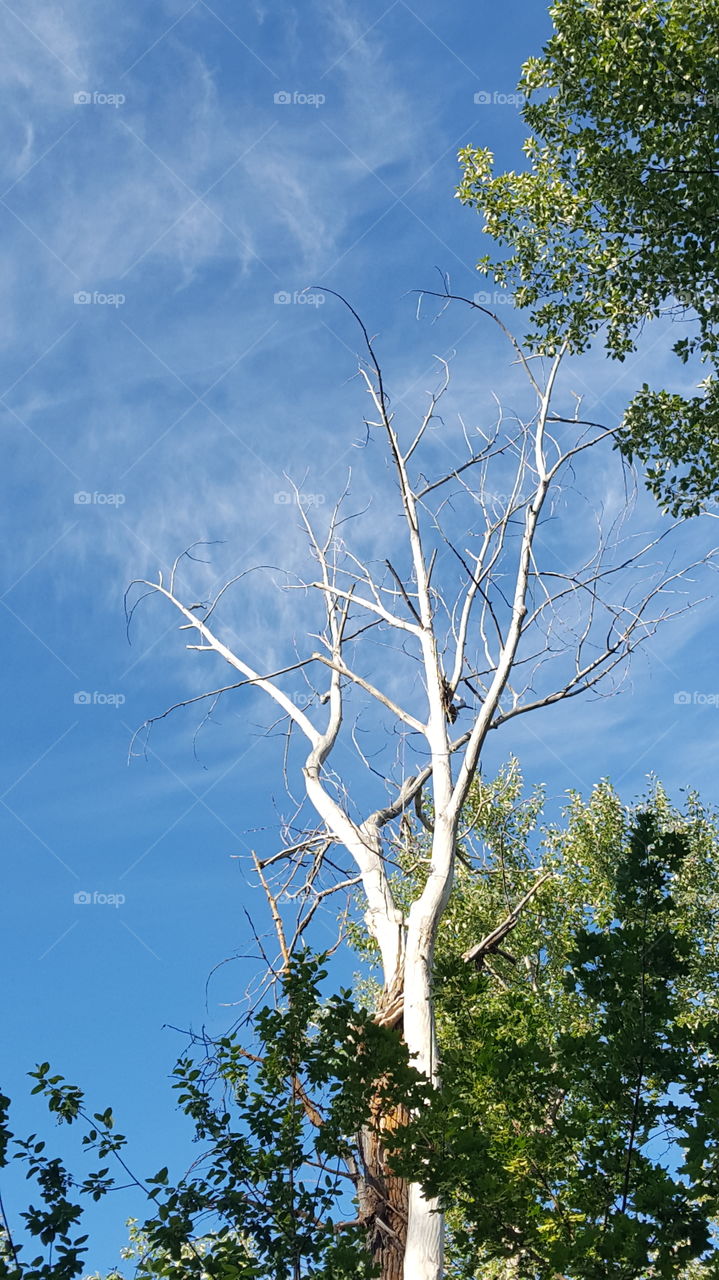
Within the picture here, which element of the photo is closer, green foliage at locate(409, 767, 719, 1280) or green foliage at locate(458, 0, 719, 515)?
green foliage at locate(409, 767, 719, 1280)

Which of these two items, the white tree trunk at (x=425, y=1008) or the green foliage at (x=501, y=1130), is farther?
the white tree trunk at (x=425, y=1008)

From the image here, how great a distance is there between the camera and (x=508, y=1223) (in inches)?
155

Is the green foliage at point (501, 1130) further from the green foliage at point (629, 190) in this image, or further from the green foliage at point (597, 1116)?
the green foliage at point (629, 190)

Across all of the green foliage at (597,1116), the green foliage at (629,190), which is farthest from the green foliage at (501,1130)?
the green foliage at (629,190)

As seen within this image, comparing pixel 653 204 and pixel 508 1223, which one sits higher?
pixel 653 204

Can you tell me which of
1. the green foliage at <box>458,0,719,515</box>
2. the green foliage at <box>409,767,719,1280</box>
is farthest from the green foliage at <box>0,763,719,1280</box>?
the green foliage at <box>458,0,719,515</box>

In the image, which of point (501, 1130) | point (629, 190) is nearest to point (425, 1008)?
point (501, 1130)

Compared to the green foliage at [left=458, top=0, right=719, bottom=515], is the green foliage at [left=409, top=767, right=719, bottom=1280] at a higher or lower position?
lower

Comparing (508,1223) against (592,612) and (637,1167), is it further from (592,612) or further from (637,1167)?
(592,612)

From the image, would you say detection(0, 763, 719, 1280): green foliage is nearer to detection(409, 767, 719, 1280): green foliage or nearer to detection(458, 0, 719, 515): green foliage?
detection(409, 767, 719, 1280): green foliage

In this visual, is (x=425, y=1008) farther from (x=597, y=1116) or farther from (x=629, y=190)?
(x=629, y=190)

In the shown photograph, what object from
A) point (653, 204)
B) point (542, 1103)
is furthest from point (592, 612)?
point (542, 1103)

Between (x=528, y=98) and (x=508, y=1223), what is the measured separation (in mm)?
8485

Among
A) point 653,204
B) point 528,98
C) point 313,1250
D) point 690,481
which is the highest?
point 528,98
